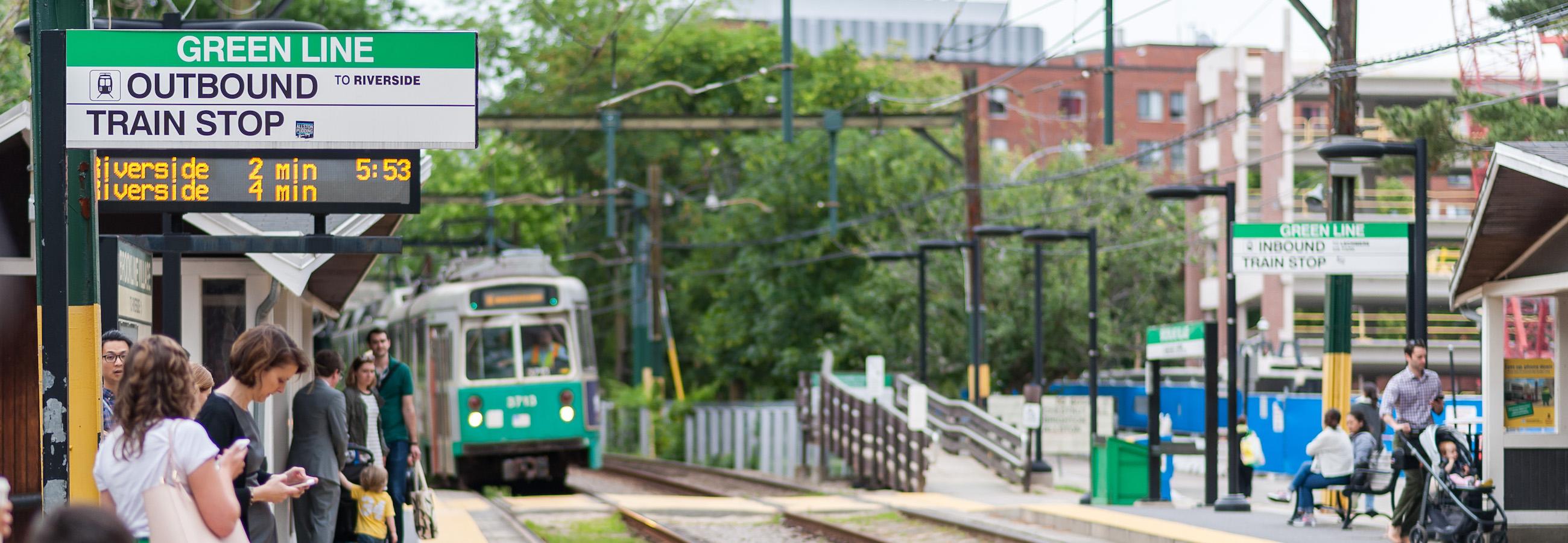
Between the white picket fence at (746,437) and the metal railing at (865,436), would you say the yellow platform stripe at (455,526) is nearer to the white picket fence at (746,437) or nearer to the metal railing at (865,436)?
the metal railing at (865,436)

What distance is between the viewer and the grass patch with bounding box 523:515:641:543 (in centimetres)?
1822

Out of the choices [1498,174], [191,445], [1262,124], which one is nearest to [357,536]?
[191,445]

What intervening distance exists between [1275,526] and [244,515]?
11.5 m

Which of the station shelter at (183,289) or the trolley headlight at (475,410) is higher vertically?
the station shelter at (183,289)

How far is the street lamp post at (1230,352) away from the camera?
18578 millimetres

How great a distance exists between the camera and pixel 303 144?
8.53 m

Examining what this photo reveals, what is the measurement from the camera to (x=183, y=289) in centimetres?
1124

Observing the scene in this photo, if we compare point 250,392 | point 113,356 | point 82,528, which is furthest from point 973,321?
point 82,528

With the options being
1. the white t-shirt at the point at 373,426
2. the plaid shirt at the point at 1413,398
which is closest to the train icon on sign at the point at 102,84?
the white t-shirt at the point at 373,426

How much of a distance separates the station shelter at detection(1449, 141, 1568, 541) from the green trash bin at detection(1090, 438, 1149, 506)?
6663 mm

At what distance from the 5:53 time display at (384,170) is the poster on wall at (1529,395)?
30.4 ft

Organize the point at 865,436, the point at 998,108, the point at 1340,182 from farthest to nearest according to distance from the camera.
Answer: the point at 998,108 < the point at 865,436 < the point at 1340,182

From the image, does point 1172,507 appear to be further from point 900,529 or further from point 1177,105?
point 1177,105

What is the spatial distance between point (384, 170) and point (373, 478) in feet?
9.19
